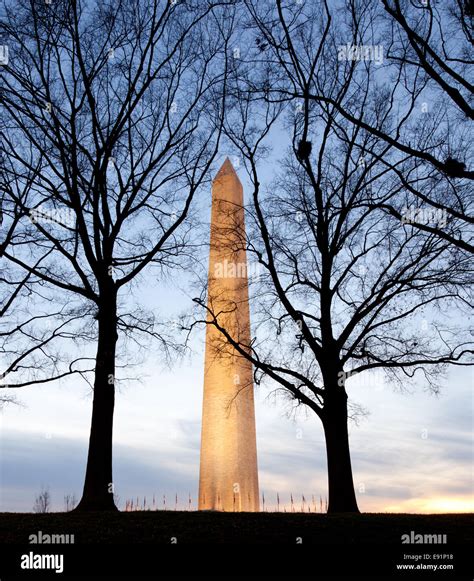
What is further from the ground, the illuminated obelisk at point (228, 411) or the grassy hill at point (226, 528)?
the illuminated obelisk at point (228, 411)

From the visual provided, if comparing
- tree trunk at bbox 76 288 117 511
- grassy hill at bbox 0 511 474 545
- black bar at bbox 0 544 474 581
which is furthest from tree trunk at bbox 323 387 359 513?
black bar at bbox 0 544 474 581

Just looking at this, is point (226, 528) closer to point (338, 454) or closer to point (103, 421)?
point (103, 421)

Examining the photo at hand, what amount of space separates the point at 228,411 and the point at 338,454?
6638 millimetres

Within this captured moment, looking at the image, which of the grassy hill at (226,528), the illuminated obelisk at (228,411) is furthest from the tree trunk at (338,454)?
the illuminated obelisk at (228,411)

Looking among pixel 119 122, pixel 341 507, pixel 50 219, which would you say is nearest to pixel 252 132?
pixel 119 122

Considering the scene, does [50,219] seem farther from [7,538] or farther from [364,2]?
[364,2]

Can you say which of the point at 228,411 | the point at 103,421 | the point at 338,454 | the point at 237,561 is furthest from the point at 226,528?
the point at 228,411

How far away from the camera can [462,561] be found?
29.5ft

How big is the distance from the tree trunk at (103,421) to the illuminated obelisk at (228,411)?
5.71m

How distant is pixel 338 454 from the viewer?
1605 centimetres

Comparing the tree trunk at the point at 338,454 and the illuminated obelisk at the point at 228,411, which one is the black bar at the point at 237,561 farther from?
the illuminated obelisk at the point at 228,411

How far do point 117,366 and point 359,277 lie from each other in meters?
7.67

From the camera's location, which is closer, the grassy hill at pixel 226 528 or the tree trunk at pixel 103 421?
the grassy hill at pixel 226 528

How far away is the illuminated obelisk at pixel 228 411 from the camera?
21.8m
